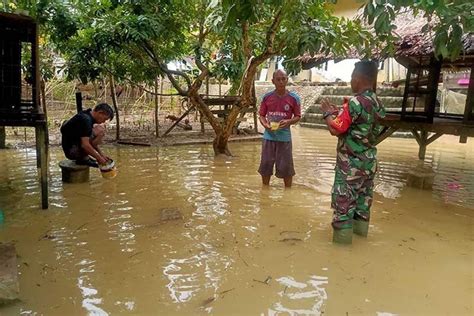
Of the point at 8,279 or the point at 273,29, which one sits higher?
the point at 273,29

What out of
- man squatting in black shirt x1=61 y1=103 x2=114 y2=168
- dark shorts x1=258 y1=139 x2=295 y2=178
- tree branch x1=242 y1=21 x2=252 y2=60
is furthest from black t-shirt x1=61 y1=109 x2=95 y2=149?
tree branch x1=242 y1=21 x2=252 y2=60

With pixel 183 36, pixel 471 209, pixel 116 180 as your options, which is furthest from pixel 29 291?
pixel 183 36

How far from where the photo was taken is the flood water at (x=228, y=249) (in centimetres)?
276

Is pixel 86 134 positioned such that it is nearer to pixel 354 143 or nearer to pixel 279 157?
pixel 279 157

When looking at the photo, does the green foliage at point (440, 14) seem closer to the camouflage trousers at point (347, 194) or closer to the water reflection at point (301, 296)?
the camouflage trousers at point (347, 194)

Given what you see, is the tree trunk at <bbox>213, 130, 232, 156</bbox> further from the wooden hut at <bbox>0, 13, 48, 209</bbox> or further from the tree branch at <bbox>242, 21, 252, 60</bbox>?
the wooden hut at <bbox>0, 13, 48, 209</bbox>

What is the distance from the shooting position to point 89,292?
2.83 m

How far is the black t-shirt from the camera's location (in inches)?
211

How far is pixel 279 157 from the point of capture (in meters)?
5.58

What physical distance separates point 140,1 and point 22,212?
4.64 meters

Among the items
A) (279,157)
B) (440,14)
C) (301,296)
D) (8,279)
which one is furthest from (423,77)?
(8,279)

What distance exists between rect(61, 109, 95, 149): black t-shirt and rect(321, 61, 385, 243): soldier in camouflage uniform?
10.3 feet

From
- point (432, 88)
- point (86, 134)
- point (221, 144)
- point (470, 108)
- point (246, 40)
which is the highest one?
point (246, 40)

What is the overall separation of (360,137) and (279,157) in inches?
78.3
